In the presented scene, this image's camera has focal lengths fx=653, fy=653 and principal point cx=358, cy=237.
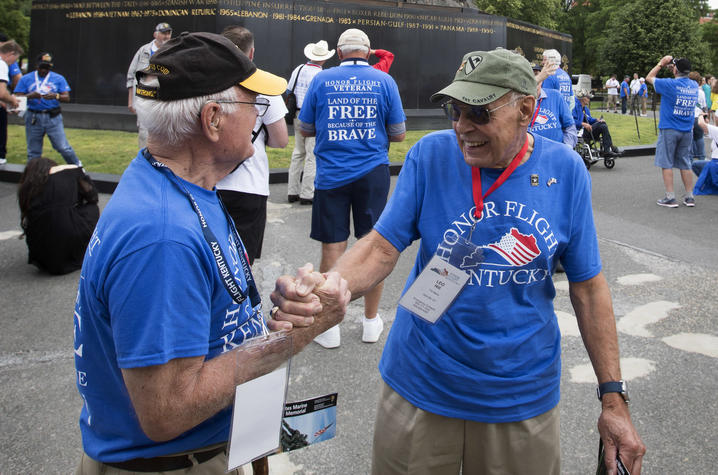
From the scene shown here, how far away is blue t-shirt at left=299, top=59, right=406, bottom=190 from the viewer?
16.2 feet

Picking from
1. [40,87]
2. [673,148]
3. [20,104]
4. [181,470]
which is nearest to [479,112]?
[181,470]

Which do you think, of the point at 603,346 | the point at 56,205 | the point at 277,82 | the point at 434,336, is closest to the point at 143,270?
the point at 277,82

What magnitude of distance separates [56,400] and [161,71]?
2957 millimetres

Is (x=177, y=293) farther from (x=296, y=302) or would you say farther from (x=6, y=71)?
(x=6, y=71)

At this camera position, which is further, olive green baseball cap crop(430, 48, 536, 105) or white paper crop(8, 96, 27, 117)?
white paper crop(8, 96, 27, 117)

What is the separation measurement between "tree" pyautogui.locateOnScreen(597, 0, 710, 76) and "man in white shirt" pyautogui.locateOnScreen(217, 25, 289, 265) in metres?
47.1

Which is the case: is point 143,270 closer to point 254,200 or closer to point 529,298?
point 529,298

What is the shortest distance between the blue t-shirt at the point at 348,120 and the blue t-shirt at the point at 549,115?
1926mm

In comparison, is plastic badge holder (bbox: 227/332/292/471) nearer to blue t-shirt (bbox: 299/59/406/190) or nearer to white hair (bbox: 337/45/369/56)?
blue t-shirt (bbox: 299/59/406/190)

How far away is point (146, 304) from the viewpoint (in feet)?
4.57

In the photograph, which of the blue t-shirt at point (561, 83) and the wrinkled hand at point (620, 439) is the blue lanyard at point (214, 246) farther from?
the blue t-shirt at point (561, 83)

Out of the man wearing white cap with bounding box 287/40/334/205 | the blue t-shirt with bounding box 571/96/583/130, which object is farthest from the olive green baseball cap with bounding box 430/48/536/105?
the blue t-shirt with bounding box 571/96/583/130

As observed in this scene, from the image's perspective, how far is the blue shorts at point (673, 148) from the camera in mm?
9625

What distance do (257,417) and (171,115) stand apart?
2.54 ft
